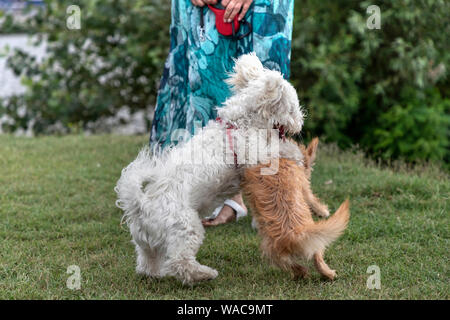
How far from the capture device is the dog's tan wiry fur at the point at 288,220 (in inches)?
114

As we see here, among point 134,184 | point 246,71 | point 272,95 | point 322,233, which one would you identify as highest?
point 246,71

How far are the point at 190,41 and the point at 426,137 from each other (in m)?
4.14

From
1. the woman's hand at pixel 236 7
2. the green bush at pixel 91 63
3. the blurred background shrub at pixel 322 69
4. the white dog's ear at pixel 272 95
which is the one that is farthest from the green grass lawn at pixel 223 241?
the green bush at pixel 91 63

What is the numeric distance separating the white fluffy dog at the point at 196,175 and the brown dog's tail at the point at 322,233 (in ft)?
1.49

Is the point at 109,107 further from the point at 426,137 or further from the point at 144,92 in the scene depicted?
the point at 426,137

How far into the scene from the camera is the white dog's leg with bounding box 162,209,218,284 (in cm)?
A: 303

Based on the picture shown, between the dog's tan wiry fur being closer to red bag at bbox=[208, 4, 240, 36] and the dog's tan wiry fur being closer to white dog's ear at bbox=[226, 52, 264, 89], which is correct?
white dog's ear at bbox=[226, 52, 264, 89]

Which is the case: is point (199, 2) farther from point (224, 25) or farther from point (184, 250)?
point (184, 250)

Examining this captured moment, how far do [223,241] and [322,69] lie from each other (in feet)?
11.9

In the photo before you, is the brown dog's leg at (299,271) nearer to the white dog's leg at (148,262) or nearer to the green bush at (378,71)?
the white dog's leg at (148,262)

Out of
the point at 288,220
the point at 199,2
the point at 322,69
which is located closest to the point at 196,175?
the point at 288,220

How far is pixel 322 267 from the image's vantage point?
3.21 metres

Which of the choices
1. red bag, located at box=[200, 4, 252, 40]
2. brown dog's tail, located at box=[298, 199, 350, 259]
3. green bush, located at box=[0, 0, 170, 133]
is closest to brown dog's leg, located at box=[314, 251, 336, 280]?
brown dog's tail, located at box=[298, 199, 350, 259]
